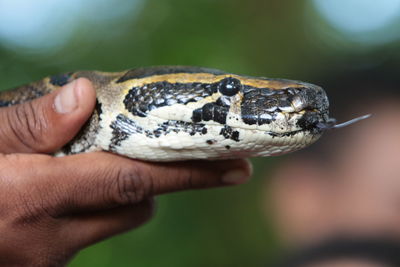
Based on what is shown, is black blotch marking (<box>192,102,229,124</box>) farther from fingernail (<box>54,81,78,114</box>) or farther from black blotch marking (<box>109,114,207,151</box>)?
fingernail (<box>54,81,78,114</box>)

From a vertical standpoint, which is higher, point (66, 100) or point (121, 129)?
point (66, 100)

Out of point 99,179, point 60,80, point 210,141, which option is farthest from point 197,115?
point 60,80

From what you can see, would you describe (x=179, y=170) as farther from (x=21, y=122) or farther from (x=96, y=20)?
(x=96, y=20)

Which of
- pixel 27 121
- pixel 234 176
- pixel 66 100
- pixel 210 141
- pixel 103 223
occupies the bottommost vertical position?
pixel 103 223

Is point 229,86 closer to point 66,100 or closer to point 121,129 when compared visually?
point 121,129

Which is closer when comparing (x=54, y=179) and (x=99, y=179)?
(x=54, y=179)

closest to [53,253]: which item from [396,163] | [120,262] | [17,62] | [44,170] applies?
[44,170]
